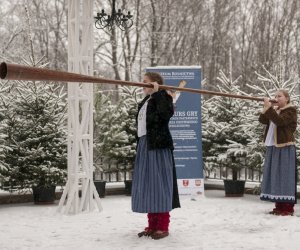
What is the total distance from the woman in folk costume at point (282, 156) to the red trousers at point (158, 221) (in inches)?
91.5

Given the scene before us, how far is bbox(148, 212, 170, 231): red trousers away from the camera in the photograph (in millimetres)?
6129

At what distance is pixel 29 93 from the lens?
31.6 ft

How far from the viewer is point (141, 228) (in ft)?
22.5

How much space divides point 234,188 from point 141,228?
13.1ft

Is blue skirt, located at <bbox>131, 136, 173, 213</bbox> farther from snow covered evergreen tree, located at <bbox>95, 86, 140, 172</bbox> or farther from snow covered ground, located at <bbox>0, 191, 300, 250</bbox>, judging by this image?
snow covered evergreen tree, located at <bbox>95, 86, 140, 172</bbox>

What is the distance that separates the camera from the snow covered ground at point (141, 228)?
5844 millimetres

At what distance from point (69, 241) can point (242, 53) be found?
17320 mm

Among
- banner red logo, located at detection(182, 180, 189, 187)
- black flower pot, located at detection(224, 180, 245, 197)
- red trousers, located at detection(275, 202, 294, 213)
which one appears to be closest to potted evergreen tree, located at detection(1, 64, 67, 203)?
banner red logo, located at detection(182, 180, 189, 187)

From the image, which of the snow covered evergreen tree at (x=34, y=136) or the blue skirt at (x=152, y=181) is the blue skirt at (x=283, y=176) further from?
the snow covered evergreen tree at (x=34, y=136)

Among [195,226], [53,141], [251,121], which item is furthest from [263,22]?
[195,226]

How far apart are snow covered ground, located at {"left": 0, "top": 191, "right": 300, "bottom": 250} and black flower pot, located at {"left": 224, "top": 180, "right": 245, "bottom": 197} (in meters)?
1.10

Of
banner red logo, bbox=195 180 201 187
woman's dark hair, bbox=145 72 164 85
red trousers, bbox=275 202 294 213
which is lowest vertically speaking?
red trousers, bbox=275 202 294 213

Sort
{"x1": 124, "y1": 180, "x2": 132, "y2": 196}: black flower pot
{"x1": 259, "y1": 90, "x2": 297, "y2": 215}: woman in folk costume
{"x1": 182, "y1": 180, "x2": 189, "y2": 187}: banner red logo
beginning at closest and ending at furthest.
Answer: {"x1": 259, "y1": 90, "x2": 297, "y2": 215}: woman in folk costume, {"x1": 182, "y1": 180, "x2": 189, "y2": 187}: banner red logo, {"x1": 124, "y1": 180, "x2": 132, "y2": 196}: black flower pot

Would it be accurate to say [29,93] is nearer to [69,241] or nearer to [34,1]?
[69,241]
